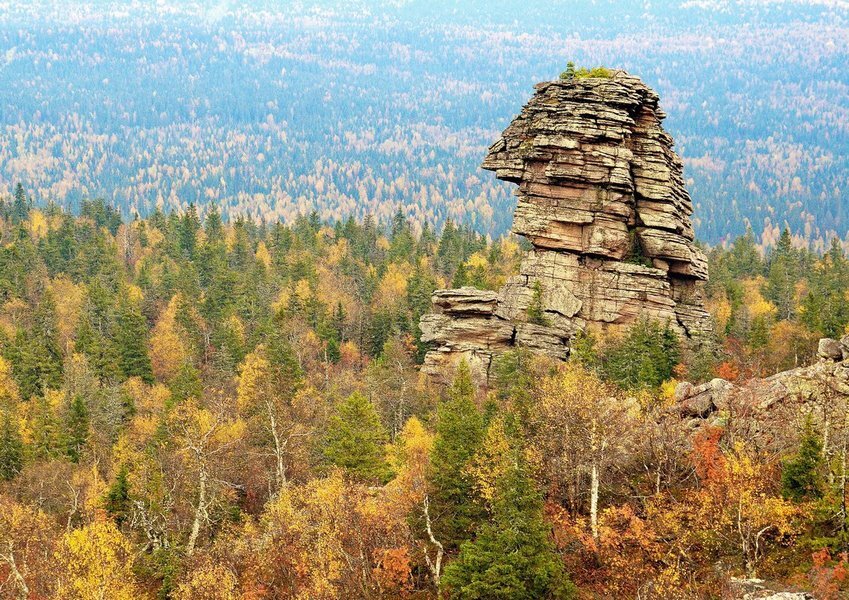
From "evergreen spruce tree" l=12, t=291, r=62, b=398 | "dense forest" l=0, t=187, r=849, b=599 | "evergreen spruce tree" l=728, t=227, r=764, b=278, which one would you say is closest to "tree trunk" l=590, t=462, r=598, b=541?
"dense forest" l=0, t=187, r=849, b=599

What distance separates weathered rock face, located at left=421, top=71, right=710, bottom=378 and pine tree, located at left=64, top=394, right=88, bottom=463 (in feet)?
107

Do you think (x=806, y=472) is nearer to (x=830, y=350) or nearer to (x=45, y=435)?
(x=830, y=350)

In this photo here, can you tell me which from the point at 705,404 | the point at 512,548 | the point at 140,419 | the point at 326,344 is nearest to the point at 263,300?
the point at 326,344

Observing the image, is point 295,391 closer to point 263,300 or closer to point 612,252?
point 612,252

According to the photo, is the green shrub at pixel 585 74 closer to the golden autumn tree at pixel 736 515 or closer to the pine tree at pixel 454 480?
the pine tree at pixel 454 480

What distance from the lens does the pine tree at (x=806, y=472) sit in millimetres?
40844

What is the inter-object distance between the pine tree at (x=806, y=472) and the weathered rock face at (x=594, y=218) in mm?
40116

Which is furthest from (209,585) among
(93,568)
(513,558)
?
(513,558)

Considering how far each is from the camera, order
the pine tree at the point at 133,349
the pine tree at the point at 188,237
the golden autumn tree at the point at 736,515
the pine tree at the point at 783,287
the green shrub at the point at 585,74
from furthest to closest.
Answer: the pine tree at the point at 188,237
the pine tree at the point at 783,287
the pine tree at the point at 133,349
the green shrub at the point at 585,74
the golden autumn tree at the point at 736,515

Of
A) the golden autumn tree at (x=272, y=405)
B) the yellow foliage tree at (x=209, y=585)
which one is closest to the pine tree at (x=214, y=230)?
the golden autumn tree at (x=272, y=405)

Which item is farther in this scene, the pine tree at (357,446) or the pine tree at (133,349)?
the pine tree at (133,349)

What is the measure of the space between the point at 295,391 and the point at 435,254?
260ft

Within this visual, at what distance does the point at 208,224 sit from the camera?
538ft

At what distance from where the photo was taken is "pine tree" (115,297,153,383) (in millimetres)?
100875
